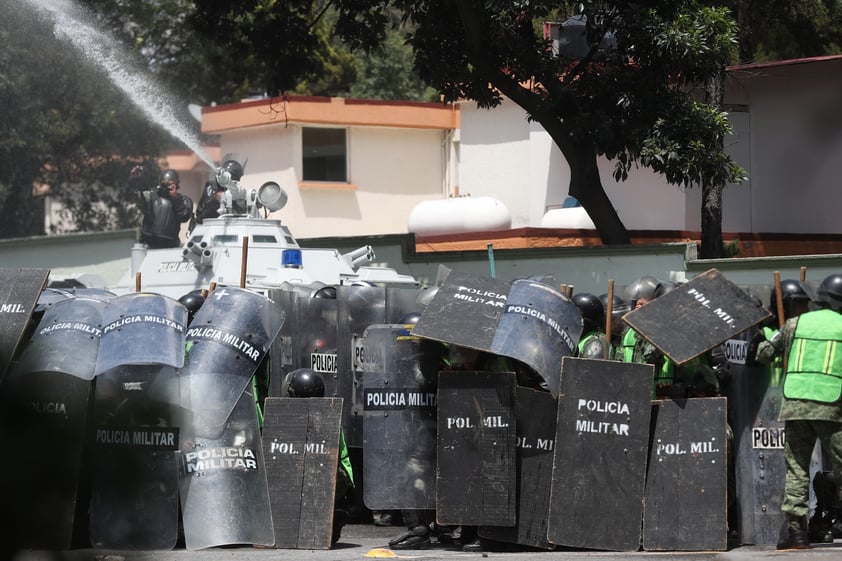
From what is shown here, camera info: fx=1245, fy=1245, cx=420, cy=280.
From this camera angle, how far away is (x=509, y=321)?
7496 mm

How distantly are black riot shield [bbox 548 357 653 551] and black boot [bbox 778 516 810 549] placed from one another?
882 millimetres

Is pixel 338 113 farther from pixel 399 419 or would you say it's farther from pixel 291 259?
pixel 399 419

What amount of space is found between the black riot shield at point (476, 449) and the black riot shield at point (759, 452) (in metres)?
1.40

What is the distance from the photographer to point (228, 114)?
2909cm

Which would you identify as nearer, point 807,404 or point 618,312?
point 807,404

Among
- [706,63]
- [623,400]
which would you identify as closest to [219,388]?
[623,400]

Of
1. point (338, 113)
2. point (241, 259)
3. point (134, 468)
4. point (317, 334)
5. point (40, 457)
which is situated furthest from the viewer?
point (338, 113)

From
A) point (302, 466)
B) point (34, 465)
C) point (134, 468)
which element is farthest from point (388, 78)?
point (34, 465)

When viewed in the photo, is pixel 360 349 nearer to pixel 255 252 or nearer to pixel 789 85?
pixel 255 252

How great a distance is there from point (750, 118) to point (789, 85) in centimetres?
82

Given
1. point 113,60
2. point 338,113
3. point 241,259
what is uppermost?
point 113,60

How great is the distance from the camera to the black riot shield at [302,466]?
24.9 ft

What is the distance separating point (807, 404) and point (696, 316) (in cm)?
85

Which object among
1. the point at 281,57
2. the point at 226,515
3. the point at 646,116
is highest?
the point at 281,57
